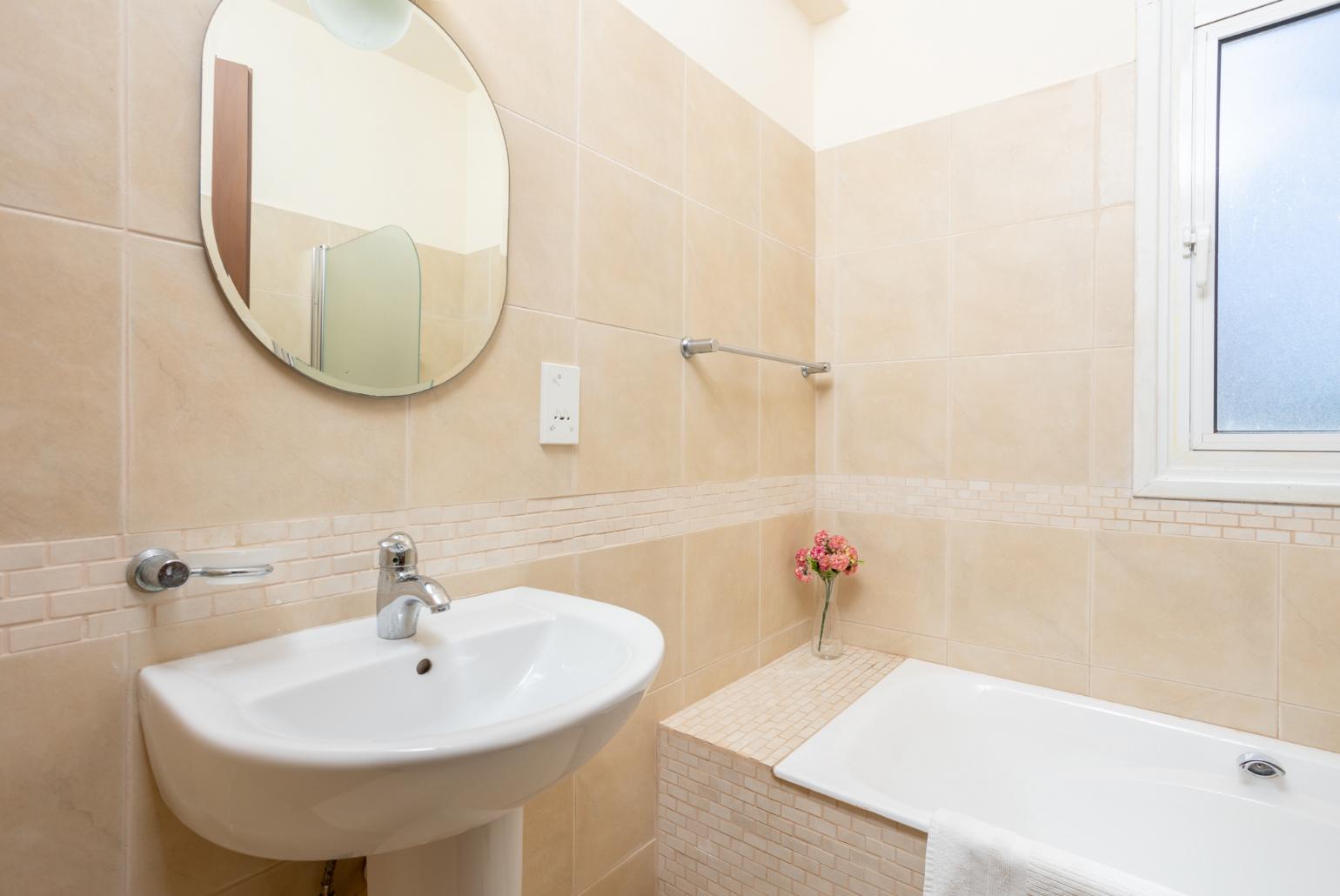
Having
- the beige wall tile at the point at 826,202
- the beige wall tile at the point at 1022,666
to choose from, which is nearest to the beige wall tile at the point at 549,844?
the beige wall tile at the point at 1022,666

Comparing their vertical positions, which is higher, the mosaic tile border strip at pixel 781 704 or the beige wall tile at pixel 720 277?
the beige wall tile at pixel 720 277

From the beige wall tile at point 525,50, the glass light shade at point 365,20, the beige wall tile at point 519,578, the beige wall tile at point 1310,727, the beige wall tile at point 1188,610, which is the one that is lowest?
the beige wall tile at point 1310,727

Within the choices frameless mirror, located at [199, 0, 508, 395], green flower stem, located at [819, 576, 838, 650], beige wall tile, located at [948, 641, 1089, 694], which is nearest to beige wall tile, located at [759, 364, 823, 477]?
green flower stem, located at [819, 576, 838, 650]

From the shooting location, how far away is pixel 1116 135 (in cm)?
157

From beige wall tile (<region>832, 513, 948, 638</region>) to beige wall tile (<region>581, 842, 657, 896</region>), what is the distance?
35.6 inches

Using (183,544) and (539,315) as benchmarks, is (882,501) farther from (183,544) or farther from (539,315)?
(183,544)

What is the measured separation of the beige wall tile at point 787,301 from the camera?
70.8 inches

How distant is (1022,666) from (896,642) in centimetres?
32

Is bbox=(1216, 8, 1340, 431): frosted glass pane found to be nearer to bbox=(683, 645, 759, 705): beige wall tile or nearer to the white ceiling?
the white ceiling

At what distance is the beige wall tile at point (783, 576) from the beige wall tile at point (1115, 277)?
35.5 inches

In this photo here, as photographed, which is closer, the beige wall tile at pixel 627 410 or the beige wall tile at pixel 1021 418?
the beige wall tile at pixel 627 410

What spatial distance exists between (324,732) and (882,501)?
1560mm

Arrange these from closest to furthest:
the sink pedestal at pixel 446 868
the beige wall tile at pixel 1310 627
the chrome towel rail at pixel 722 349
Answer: the sink pedestal at pixel 446 868, the beige wall tile at pixel 1310 627, the chrome towel rail at pixel 722 349

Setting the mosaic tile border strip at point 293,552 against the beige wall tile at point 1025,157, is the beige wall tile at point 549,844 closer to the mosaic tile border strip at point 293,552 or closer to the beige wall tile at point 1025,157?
the mosaic tile border strip at point 293,552
